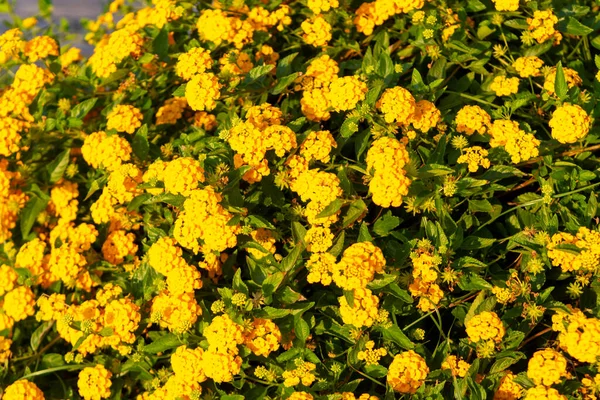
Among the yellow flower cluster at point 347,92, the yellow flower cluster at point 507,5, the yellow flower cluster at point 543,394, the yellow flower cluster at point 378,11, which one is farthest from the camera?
the yellow flower cluster at point 378,11

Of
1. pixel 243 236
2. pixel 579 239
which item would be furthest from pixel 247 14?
pixel 579 239

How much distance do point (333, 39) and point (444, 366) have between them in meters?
1.82

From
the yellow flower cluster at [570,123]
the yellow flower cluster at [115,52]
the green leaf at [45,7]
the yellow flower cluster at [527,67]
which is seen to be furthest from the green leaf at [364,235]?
the green leaf at [45,7]

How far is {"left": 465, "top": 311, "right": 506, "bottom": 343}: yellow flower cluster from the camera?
8.17ft

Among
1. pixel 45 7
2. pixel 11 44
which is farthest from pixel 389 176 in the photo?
pixel 45 7

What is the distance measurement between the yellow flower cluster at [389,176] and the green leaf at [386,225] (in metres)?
0.17

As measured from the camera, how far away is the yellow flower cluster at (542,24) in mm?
3070

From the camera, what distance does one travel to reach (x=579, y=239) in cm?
260

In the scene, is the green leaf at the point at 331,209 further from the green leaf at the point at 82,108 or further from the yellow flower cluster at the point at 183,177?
the green leaf at the point at 82,108

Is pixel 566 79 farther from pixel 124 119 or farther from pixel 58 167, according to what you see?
pixel 58 167

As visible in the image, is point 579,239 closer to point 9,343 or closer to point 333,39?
point 333,39

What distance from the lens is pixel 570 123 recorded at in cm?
268

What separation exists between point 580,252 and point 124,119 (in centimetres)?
208

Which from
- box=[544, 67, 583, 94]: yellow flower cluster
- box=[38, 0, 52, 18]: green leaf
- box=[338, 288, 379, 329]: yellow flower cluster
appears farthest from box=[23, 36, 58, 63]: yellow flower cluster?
box=[544, 67, 583, 94]: yellow flower cluster
